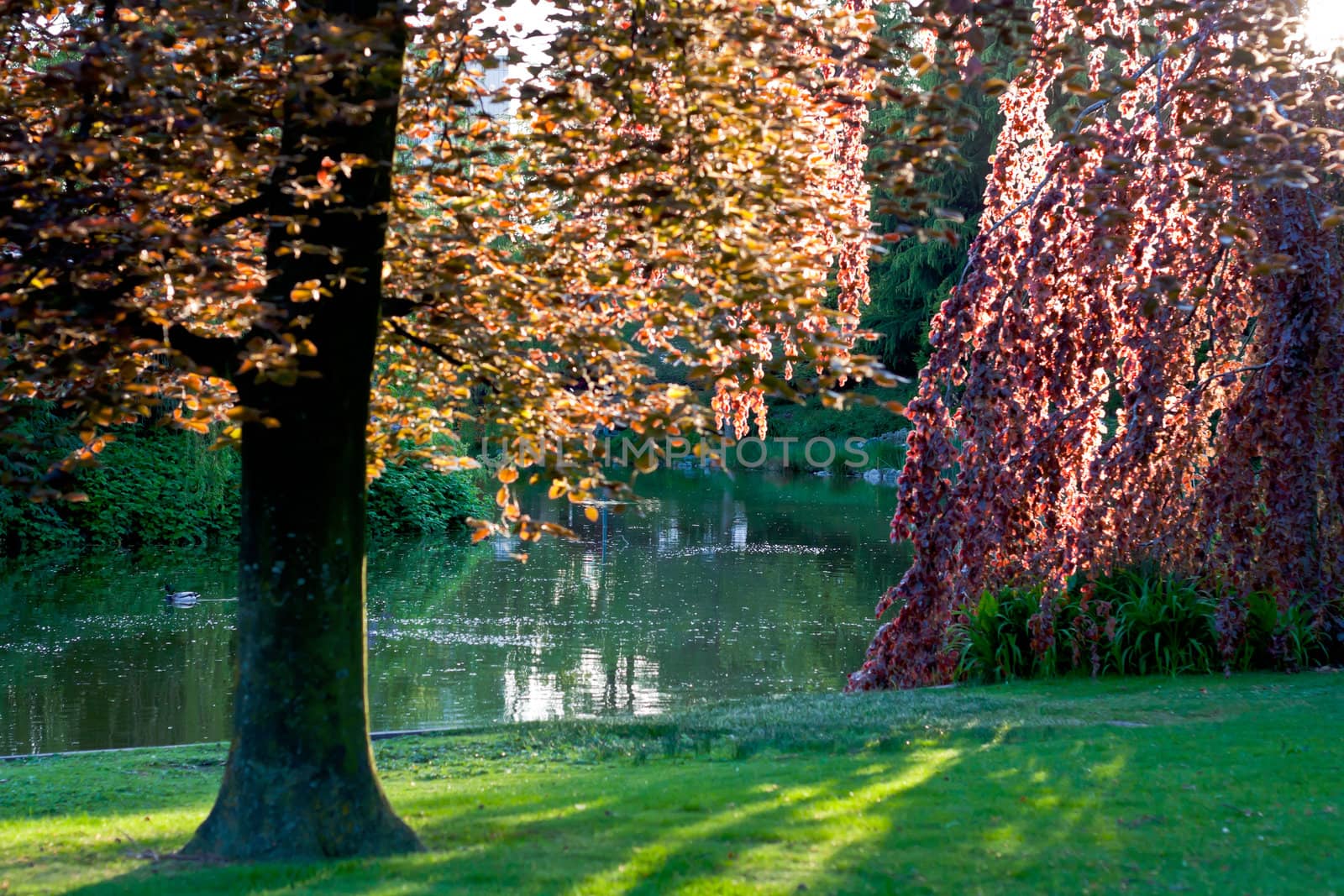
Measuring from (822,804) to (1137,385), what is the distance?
5237 millimetres

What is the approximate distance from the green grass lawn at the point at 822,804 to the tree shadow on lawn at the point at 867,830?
16mm

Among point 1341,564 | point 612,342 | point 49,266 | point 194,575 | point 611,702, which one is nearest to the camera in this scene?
point 49,266

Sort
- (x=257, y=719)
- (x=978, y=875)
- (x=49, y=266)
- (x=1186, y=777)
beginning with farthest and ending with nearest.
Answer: (x=1186, y=777) → (x=257, y=719) → (x=978, y=875) → (x=49, y=266)

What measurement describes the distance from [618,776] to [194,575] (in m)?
16.0

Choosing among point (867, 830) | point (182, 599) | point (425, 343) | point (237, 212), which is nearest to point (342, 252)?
point (237, 212)

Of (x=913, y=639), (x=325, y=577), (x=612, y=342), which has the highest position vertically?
(x=612, y=342)

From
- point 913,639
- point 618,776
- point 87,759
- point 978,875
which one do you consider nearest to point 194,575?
point 87,759

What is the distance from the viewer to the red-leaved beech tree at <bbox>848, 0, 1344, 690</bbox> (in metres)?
9.54

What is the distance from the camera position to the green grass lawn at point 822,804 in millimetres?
4773

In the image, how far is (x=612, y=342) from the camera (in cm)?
546

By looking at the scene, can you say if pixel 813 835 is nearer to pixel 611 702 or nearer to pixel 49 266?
pixel 49 266

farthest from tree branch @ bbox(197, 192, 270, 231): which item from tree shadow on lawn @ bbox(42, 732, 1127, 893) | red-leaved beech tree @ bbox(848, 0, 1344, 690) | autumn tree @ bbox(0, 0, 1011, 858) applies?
Result: red-leaved beech tree @ bbox(848, 0, 1344, 690)

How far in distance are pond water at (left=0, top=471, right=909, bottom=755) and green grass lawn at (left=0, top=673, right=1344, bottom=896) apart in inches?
123

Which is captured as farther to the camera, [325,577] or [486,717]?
[486,717]
